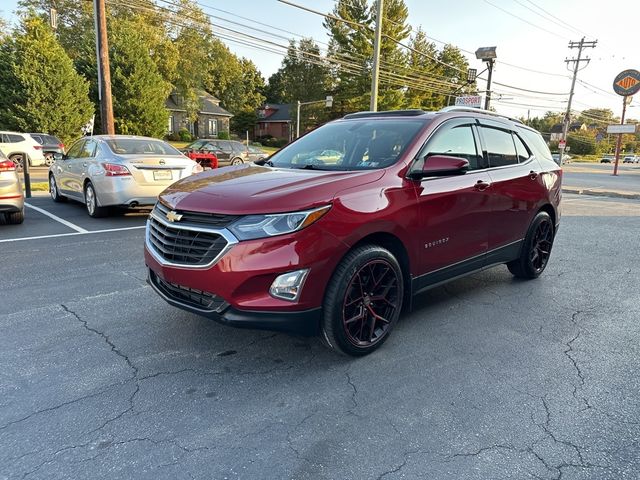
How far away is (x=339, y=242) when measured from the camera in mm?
2986

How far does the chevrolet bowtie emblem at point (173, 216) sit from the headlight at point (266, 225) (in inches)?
19.2

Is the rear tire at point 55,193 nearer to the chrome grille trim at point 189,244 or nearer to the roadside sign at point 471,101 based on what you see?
the chrome grille trim at point 189,244

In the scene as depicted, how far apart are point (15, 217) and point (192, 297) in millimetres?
6234

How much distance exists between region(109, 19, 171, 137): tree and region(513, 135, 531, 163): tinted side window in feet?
94.1

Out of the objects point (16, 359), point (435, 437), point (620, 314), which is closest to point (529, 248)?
point (620, 314)

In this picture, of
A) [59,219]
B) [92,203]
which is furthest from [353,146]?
[59,219]

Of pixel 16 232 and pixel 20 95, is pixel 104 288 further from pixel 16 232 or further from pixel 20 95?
pixel 20 95

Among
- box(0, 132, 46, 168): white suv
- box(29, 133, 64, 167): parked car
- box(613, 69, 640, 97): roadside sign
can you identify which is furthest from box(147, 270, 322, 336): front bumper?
box(613, 69, 640, 97): roadside sign

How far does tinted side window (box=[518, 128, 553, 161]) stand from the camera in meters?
5.24

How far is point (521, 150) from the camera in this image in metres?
5.02

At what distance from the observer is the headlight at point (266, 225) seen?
282 cm

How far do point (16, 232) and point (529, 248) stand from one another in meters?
7.42

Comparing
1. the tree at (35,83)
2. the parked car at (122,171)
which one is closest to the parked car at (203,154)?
the tree at (35,83)

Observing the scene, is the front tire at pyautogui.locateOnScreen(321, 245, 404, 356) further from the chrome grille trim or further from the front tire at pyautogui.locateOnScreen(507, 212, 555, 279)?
the front tire at pyautogui.locateOnScreen(507, 212, 555, 279)
